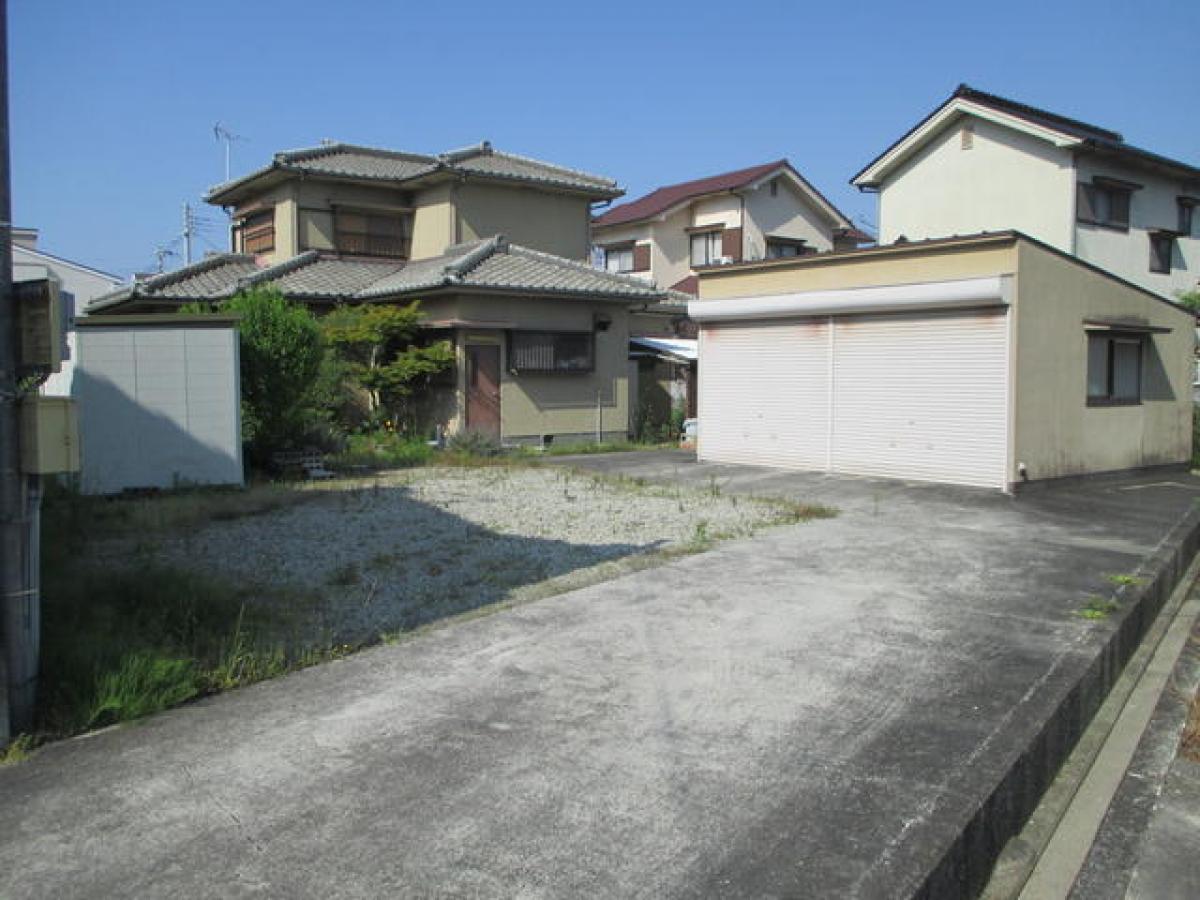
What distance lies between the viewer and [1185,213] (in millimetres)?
24141

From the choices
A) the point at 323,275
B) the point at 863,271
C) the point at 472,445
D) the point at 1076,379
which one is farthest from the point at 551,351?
A: the point at 1076,379

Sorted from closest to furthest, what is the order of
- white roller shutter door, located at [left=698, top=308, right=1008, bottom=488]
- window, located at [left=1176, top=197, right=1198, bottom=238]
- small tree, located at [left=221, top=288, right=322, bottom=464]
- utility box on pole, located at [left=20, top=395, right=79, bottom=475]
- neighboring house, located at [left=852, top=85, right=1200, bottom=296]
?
utility box on pole, located at [left=20, top=395, right=79, bottom=475] → white roller shutter door, located at [left=698, top=308, right=1008, bottom=488] → small tree, located at [left=221, top=288, right=322, bottom=464] → neighboring house, located at [left=852, top=85, right=1200, bottom=296] → window, located at [left=1176, top=197, right=1198, bottom=238]

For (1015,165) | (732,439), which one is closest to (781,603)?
(732,439)

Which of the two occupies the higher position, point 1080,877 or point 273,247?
point 273,247

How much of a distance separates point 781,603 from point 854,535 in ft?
8.99

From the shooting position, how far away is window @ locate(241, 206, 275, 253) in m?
19.6

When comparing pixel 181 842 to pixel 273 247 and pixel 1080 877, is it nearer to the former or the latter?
pixel 1080 877

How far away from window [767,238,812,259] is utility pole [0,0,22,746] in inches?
1020

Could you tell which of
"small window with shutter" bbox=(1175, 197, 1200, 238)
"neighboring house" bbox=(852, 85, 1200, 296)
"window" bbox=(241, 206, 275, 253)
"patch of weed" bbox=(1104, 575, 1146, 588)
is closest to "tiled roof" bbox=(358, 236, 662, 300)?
"window" bbox=(241, 206, 275, 253)

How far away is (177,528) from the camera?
8.51 metres

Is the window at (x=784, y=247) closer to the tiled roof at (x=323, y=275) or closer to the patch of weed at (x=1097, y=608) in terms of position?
the tiled roof at (x=323, y=275)

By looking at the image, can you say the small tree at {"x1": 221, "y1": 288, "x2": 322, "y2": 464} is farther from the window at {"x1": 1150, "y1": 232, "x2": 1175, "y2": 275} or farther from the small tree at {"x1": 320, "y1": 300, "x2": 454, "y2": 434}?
the window at {"x1": 1150, "y1": 232, "x2": 1175, "y2": 275}

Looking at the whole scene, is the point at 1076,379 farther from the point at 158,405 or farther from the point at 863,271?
the point at 158,405

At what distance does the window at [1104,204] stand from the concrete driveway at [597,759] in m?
18.1
